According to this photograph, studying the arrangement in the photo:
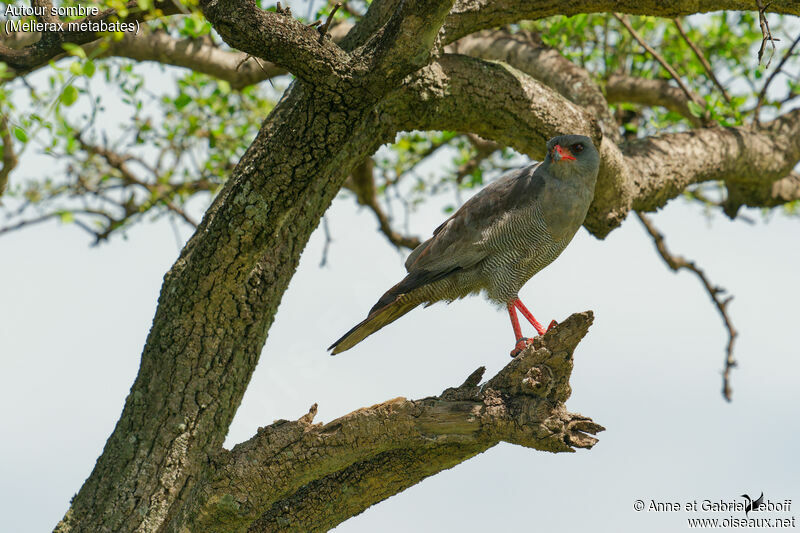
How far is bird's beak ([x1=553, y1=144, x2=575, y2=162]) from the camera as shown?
4.40 metres

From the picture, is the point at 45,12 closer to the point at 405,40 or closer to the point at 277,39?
the point at 277,39

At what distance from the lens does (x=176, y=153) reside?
24.4ft

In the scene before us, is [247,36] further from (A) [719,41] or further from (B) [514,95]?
(A) [719,41]

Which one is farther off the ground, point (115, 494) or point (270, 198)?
point (270, 198)

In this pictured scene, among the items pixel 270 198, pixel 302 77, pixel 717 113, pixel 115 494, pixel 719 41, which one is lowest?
pixel 115 494

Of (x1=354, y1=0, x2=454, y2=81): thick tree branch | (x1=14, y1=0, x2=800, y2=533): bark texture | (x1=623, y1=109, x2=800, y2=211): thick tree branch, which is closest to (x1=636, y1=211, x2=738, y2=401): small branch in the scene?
(x1=623, y1=109, x2=800, y2=211): thick tree branch

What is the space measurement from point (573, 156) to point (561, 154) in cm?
10

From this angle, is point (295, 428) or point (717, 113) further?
point (717, 113)

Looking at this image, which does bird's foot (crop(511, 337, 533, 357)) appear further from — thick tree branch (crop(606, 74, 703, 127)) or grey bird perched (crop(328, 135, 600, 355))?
thick tree branch (crop(606, 74, 703, 127))

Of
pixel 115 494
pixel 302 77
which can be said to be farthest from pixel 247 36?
pixel 115 494

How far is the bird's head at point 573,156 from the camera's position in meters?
4.46

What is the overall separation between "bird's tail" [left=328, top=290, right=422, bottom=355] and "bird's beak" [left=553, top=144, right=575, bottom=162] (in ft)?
3.66

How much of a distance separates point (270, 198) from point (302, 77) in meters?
0.64

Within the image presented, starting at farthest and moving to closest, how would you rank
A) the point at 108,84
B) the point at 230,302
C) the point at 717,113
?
the point at 108,84 → the point at 717,113 → the point at 230,302
